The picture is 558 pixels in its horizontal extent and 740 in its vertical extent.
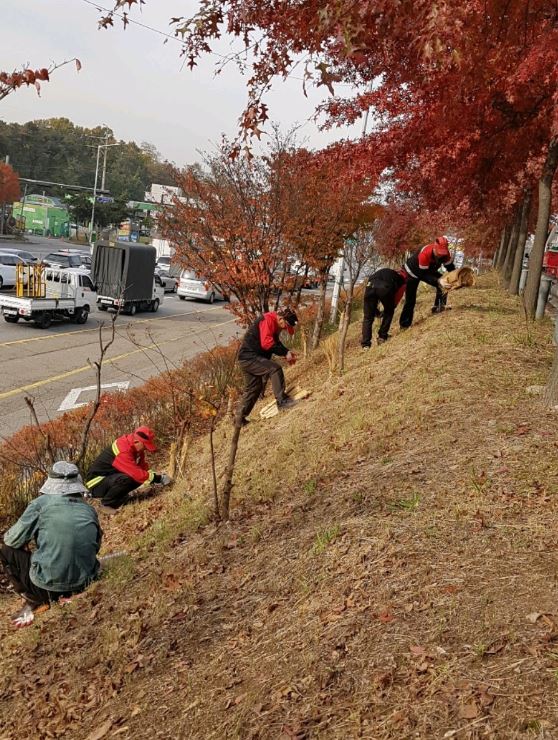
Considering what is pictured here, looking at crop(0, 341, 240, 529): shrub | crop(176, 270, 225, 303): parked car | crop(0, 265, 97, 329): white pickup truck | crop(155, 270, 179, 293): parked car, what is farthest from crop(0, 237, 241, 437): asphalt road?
crop(155, 270, 179, 293): parked car

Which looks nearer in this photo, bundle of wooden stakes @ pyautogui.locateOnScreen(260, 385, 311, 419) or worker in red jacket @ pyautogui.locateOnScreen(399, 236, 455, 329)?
bundle of wooden stakes @ pyautogui.locateOnScreen(260, 385, 311, 419)

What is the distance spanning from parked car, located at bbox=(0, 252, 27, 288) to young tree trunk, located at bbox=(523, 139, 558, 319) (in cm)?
2220

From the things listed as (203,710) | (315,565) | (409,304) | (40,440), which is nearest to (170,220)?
(409,304)

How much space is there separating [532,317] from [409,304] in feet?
6.38

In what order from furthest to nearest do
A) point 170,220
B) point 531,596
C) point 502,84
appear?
point 170,220
point 502,84
point 531,596

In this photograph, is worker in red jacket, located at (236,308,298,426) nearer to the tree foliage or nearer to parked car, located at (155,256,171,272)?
the tree foliage

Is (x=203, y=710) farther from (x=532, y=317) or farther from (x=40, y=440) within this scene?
(x=532, y=317)

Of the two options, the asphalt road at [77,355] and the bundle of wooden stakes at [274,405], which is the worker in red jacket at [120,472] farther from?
the bundle of wooden stakes at [274,405]

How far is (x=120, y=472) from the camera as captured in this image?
23.8 ft

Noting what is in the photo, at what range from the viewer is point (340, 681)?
2.96 m

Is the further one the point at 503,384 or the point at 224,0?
the point at 503,384

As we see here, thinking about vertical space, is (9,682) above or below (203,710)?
below

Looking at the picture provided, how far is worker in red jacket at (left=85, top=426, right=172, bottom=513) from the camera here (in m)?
7.22

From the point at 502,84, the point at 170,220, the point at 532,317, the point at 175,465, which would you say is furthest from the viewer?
the point at 170,220
